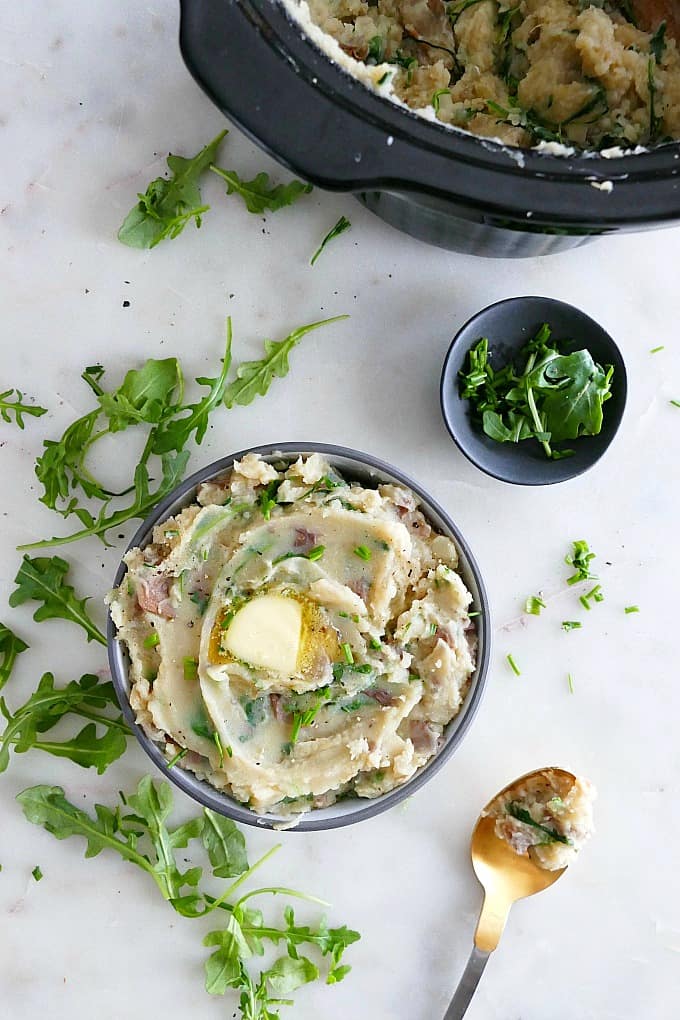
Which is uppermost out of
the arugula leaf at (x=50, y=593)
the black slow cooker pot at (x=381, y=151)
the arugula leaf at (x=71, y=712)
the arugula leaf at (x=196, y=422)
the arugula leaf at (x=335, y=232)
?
the black slow cooker pot at (x=381, y=151)

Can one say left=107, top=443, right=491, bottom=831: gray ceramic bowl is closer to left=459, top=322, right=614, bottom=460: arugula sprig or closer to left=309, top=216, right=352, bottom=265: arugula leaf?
left=459, top=322, right=614, bottom=460: arugula sprig

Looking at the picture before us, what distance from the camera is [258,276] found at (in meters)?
1.81

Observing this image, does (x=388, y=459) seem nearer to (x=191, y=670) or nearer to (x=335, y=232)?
(x=335, y=232)

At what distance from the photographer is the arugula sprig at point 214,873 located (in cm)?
179

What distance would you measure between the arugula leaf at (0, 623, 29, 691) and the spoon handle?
3.11 ft

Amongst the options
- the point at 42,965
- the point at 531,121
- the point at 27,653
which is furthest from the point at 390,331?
the point at 42,965

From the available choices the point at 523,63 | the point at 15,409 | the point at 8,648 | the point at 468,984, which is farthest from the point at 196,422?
the point at 468,984

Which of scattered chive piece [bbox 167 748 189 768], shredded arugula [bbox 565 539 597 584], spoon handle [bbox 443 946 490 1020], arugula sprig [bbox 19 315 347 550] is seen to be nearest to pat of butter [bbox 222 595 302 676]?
scattered chive piece [bbox 167 748 189 768]

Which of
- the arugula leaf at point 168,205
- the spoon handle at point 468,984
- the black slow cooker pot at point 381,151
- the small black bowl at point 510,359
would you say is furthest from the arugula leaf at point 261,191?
the spoon handle at point 468,984

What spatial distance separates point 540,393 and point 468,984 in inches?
40.1

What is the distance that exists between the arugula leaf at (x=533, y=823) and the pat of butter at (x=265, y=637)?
20.2 inches

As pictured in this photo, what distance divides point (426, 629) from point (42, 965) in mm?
968

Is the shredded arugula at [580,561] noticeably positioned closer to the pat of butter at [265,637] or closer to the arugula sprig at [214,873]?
the pat of butter at [265,637]

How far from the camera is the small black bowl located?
172 cm
